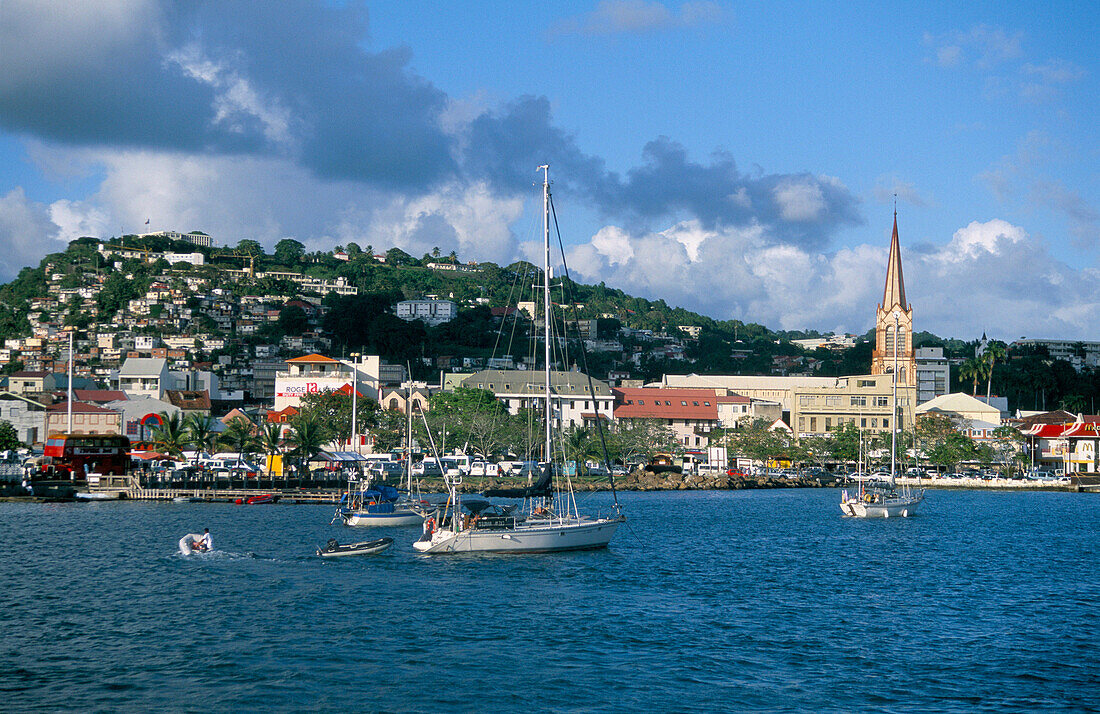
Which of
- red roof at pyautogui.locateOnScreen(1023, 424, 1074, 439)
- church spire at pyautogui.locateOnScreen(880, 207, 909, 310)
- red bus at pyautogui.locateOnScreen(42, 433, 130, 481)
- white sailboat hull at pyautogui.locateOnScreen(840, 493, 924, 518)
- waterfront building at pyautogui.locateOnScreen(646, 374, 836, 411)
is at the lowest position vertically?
white sailboat hull at pyautogui.locateOnScreen(840, 493, 924, 518)

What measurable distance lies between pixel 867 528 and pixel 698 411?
8316 cm

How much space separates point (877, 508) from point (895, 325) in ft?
336

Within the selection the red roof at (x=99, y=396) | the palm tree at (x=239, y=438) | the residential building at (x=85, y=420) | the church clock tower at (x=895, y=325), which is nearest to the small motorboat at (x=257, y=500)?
the palm tree at (x=239, y=438)

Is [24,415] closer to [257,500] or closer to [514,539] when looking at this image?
[257,500]

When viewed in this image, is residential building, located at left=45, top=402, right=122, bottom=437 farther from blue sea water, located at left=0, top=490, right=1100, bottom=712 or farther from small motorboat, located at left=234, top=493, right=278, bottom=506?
blue sea water, located at left=0, top=490, right=1100, bottom=712

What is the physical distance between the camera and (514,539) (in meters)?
43.2

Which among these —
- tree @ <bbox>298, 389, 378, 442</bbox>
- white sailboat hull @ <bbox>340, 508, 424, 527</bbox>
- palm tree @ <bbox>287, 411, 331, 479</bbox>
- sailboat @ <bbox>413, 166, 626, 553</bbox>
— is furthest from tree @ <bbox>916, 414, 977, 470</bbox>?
sailboat @ <bbox>413, 166, 626, 553</bbox>

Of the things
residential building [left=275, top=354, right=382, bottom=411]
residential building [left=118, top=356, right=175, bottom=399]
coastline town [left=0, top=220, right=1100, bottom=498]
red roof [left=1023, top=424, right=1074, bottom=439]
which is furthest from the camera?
residential building [left=118, top=356, right=175, bottom=399]

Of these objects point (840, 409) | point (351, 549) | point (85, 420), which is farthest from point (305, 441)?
point (840, 409)

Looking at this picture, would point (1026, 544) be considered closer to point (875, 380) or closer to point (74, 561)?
point (74, 561)

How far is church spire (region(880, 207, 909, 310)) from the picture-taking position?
166 m

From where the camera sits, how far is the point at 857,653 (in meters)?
27.9

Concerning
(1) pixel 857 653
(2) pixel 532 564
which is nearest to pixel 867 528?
(2) pixel 532 564

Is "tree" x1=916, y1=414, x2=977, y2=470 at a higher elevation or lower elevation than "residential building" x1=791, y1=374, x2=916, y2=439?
lower
